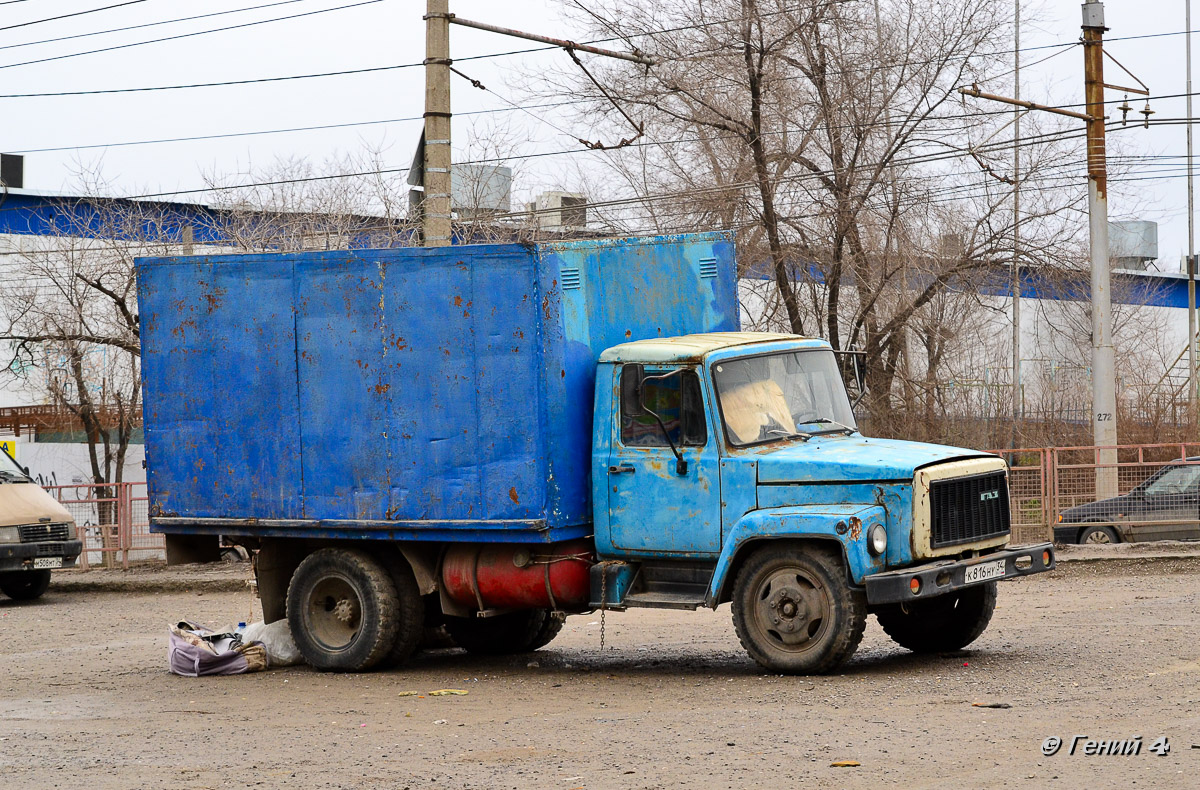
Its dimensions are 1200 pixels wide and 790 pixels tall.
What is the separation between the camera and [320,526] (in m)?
10.9

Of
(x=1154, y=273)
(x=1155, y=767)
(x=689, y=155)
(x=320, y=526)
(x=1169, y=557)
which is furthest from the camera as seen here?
(x=1154, y=273)

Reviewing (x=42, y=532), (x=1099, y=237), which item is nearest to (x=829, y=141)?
(x=1099, y=237)

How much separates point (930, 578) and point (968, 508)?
887 mm

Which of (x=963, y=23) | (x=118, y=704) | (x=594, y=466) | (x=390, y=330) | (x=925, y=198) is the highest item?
(x=963, y=23)

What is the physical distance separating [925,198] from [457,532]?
1503 cm

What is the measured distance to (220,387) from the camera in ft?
37.0

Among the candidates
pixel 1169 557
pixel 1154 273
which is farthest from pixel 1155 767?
pixel 1154 273

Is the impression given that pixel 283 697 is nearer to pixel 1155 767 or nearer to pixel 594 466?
pixel 594 466

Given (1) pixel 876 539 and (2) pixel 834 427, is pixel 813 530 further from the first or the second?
(2) pixel 834 427

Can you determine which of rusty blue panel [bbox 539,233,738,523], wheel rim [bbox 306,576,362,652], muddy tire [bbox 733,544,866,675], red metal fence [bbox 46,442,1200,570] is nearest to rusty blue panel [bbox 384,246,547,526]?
rusty blue panel [bbox 539,233,738,523]

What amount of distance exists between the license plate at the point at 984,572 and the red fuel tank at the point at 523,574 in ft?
8.87

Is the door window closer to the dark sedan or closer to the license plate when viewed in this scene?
the dark sedan

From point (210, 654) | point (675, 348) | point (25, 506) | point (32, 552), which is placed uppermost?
point (675, 348)

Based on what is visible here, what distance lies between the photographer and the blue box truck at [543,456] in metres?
9.52
